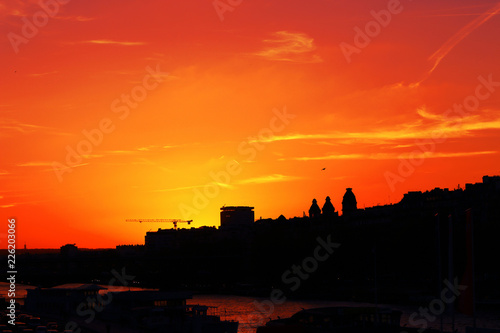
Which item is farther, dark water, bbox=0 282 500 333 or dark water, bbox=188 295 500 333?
dark water, bbox=0 282 500 333

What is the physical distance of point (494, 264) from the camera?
5044 inches

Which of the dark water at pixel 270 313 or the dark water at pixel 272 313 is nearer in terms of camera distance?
the dark water at pixel 272 313

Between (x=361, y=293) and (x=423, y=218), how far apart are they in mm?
50624

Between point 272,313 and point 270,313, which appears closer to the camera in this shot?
point 272,313

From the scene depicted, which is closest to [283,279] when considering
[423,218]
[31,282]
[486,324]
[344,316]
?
[423,218]

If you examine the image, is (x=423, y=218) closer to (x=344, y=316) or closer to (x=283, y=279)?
(x=283, y=279)

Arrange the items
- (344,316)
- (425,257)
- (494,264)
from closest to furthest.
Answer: (344,316) → (494,264) → (425,257)

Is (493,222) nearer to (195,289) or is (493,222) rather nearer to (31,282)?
(195,289)

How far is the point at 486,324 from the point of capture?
73500mm

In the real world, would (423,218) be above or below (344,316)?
above

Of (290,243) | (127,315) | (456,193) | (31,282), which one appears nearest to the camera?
(127,315)

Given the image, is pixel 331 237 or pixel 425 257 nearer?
pixel 425 257

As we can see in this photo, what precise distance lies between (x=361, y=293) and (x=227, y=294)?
3447 centimetres

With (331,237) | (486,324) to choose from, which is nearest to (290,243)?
(331,237)
